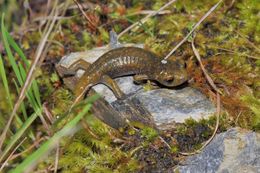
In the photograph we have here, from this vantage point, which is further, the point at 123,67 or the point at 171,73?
the point at 123,67

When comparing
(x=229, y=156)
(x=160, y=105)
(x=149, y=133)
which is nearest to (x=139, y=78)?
(x=160, y=105)

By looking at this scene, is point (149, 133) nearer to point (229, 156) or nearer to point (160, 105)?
point (160, 105)

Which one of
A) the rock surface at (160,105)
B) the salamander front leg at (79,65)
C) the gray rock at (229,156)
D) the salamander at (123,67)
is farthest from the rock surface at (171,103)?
the salamander front leg at (79,65)

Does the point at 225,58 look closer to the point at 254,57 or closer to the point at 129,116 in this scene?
the point at 254,57

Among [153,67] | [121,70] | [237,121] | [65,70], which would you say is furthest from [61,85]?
[237,121]

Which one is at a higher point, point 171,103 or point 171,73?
point 171,73

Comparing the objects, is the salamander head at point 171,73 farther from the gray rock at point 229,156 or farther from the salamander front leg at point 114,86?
the gray rock at point 229,156
